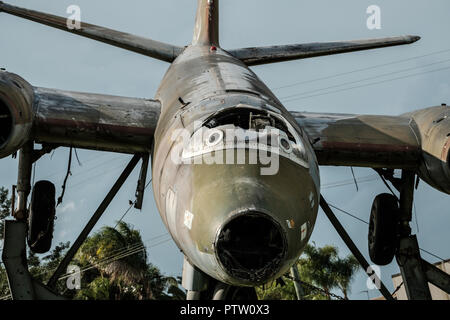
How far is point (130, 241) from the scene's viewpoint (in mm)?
27047

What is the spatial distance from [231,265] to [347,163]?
5061 mm

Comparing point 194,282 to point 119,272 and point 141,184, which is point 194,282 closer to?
point 141,184

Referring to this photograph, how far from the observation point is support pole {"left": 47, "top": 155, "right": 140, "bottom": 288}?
910 centimetres

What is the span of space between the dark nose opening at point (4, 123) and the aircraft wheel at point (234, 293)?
353 cm

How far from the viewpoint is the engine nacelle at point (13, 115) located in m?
8.05

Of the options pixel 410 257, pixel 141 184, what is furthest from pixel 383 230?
pixel 141 184

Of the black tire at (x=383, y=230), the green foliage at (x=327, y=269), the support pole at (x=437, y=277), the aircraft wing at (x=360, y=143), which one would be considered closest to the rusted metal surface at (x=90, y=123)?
the aircraft wing at (x=360, y=143)

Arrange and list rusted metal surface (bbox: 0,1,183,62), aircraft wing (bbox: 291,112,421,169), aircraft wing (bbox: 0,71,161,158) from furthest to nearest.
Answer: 1. rusted metal surface (bbox: 0,1,183,62)
2. aircraft wing (bbox: 291,112,421,169)
3. aircraft wing (bbox: 0,71,161,158)

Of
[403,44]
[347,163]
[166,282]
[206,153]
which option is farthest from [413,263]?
[166,282]

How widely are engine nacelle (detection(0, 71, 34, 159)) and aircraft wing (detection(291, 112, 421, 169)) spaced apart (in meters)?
4.28

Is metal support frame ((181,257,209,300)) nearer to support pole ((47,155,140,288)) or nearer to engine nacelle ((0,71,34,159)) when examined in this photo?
support pole ((47,155,140,288))

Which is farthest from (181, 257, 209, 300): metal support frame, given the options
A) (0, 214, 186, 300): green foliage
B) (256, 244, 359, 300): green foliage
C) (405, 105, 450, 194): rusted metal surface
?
(256, 244, 359, 300): green foliage

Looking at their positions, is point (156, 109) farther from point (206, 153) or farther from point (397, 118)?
point (397, 118)

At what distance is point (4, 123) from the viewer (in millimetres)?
8289
